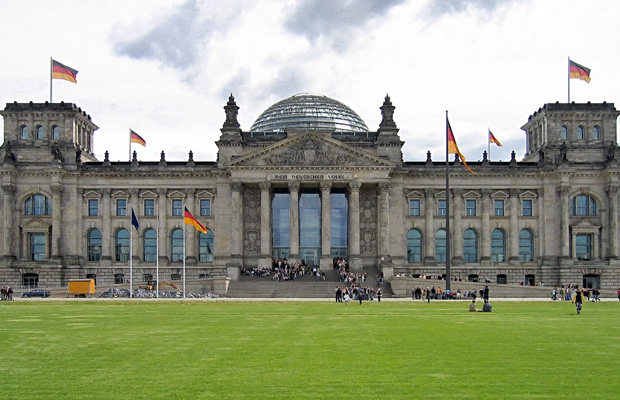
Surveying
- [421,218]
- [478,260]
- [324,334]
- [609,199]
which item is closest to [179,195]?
[421,218]

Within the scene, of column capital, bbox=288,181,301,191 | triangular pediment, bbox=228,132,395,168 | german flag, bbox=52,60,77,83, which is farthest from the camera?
triangular pediment, bbox=228,132,395,168

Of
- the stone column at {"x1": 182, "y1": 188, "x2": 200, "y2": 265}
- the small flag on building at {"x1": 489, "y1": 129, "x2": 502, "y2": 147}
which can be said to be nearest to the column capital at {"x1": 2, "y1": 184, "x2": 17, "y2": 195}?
the stone column at {"x1": 182, "y1": 188, "x2": 200, "y2": 265}

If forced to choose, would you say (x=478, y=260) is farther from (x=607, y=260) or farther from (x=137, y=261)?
(x=137, y=261)

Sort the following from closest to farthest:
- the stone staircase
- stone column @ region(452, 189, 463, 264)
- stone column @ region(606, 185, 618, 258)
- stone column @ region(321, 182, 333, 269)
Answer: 1. the stone staircase
2. stone column @ region(321, 182, 333, 269)
3. stone column @ region(606, 185, 618, 258)
4. stone column @ region(452, 189, 463, 264)

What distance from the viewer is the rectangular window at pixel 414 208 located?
9500 centimetres

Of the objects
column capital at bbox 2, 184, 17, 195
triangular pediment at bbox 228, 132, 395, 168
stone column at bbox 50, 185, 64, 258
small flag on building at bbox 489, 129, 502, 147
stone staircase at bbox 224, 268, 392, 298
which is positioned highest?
small flag on building at bbox 489, 129, 502, 147

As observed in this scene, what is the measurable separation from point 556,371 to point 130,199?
79.2 m

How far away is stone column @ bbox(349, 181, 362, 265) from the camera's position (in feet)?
292

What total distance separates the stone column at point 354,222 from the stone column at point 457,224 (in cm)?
1354

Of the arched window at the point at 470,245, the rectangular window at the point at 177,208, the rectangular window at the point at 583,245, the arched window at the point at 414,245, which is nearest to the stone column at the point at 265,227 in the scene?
the rectangular window at the point at 177,208

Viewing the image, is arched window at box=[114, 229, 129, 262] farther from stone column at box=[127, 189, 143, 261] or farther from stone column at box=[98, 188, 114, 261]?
stone column at box=[127, 189, 143, 261]

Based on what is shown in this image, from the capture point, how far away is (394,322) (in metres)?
37.9

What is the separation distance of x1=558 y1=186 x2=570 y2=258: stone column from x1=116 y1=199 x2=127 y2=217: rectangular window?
56.2 meters

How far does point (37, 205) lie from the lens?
9325 cm
